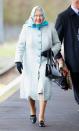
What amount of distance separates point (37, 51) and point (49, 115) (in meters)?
1.36

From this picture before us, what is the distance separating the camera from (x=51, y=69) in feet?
34.1

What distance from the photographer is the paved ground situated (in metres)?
10.3

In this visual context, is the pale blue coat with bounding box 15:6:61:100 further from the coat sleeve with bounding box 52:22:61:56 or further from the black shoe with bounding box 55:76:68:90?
the black shoe with bounding box 55:76:68:90

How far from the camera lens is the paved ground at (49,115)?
33.7ft

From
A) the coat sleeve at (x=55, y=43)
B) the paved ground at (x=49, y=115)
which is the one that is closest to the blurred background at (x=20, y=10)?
the paved ground at (x=49, y=115)

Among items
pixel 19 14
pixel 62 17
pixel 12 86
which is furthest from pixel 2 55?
pixel 19 14

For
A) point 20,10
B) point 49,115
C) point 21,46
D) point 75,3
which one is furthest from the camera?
point 20,10

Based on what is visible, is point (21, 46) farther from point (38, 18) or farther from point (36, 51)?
point (38, 18)

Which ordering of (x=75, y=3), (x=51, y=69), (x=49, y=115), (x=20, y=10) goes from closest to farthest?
(x=51, y=69), (x=75, y=3), (x=49, y=115), (x=20, y=10)

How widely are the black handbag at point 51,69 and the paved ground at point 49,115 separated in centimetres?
72

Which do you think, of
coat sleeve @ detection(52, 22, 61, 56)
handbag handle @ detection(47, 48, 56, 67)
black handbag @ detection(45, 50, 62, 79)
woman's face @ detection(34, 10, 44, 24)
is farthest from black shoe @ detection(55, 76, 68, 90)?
woman's face @ detection(34, 10, 44, 24)

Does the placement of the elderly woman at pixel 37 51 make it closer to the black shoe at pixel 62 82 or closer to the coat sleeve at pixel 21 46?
the coat sleeve at pixel 21 46

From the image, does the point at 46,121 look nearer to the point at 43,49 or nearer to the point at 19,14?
the point at 43,49

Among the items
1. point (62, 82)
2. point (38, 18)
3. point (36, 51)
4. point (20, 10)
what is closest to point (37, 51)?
point (36, 51)
